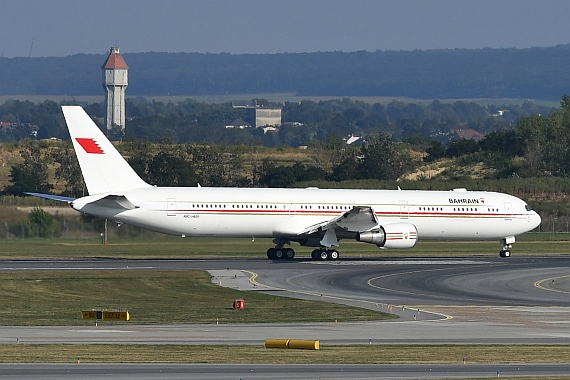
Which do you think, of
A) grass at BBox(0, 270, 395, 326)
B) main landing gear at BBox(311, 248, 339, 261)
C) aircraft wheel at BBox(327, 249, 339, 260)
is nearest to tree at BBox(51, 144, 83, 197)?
main landing gear at BBox(311, 248, 339, 261)

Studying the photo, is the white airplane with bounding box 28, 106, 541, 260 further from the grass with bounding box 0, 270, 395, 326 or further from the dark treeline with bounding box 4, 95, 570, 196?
the dark treeline with bounding box 4, 95, 570, 196

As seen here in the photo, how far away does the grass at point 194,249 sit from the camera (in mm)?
61156

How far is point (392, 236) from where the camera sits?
58.0 m

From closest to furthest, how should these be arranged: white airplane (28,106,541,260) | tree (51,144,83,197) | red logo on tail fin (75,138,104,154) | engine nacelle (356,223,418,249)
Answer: white airplane (28,106,541,260), red logo on tail fin (75,138,104,154), engine nacelle (356,223,418,249), tree (51,144,83,197)

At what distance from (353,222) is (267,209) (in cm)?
425

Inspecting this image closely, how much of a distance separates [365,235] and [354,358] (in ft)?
104

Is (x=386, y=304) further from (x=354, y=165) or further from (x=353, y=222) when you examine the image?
(x=354, y=165)

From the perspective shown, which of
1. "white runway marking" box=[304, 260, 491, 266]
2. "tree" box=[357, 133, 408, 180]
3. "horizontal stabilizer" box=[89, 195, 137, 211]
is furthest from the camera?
"tree" box=[357, 133, 408, 180]

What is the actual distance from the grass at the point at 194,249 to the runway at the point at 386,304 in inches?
175

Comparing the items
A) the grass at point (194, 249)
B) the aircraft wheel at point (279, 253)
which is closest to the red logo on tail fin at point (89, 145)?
the grass at point (194, 249)

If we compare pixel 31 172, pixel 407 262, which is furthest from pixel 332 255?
pixel 31 172

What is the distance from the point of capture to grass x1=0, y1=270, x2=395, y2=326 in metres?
34.8

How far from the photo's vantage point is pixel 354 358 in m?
26.0

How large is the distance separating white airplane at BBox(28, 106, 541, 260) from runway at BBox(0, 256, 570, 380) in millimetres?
1663
